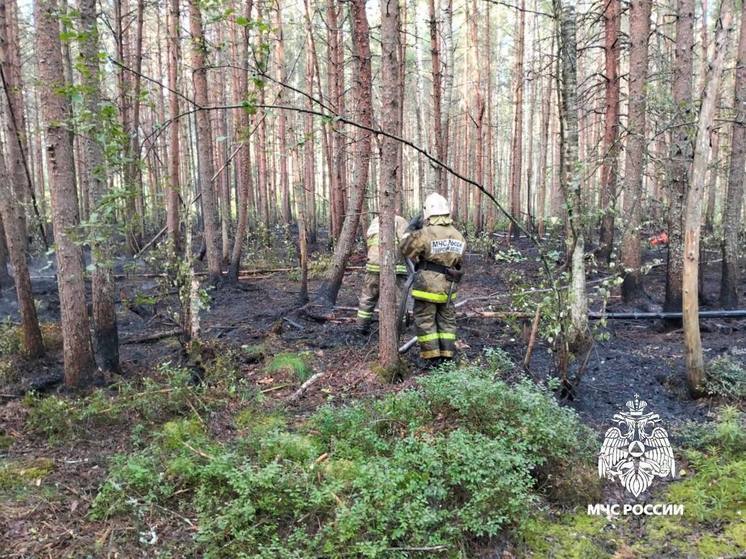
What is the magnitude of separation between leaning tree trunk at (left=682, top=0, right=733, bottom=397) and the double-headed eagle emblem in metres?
1.00

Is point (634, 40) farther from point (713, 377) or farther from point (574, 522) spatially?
point (574, 522)

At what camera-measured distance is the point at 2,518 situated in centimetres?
323

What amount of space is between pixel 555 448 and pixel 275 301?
22.9ft

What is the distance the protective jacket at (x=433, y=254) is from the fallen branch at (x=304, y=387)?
54.9 inches

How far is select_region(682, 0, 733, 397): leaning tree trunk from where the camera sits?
14.4 ft

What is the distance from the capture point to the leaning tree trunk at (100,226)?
4.46 m

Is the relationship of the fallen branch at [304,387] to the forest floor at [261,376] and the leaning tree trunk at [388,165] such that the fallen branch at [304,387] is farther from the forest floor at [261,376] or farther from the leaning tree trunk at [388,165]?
the leaning tree trunk at [388,165]

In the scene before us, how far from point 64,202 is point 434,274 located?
3760 millimetres

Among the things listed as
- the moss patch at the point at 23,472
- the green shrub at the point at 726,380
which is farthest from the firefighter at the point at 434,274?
the moss patch at the point at 23,472

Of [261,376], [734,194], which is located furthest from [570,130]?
[734,194]

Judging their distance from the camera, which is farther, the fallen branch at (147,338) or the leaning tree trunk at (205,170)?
the leaning tree trunk at (205,170)

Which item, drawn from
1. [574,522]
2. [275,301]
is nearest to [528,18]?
[275,301]

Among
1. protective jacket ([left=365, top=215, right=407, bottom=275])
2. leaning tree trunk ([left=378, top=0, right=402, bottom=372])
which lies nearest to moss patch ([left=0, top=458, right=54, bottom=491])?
leaning tree trunk ([left=378, top=0, right=402, bottom=372])

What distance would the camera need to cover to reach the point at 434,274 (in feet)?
19.8
